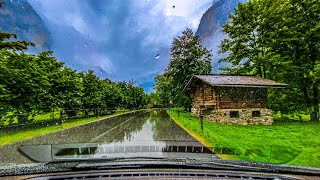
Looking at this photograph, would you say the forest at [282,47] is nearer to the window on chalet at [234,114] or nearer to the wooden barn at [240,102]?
the wooden barn at [240,102]

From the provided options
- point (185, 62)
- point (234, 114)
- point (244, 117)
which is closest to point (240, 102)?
point (234, 114)

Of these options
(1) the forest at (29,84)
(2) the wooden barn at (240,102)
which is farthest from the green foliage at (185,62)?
(1) the forest at (29,84)

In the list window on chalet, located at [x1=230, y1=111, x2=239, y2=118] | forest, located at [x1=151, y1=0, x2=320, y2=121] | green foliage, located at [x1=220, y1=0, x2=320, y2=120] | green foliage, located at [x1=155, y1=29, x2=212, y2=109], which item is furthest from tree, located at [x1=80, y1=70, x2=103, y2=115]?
green foliage, located at [x1=220, y1=0, x2=320, y2=120]

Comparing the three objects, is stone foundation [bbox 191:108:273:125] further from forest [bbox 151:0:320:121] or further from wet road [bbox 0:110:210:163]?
wet road [bbox 0:110:210:163]

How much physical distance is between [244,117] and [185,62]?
55.8 feet

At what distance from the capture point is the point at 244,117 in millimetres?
26312

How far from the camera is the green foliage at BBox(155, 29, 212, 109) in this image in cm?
4100

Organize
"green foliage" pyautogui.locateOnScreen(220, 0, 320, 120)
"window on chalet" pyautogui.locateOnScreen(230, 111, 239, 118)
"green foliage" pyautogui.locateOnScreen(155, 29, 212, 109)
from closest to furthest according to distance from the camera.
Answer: "window on chalet" pyautogui.locateOnScreen(230, 111, 239, 118) → "green foliage" pyautogui.locateOnScreen(220, 0, 320, 120) → "green foliage" pyautogui.locateOnScreen(155, 29, 212, 109)

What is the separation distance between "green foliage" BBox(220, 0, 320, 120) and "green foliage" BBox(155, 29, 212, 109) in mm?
8420

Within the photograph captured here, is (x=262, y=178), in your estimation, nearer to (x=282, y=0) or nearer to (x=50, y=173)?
(x=50, y=173)

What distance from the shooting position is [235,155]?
8.00m

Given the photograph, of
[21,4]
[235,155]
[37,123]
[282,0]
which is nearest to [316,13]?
[282,0]

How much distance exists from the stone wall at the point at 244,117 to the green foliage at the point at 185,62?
14803 millimetres

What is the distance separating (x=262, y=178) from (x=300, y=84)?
30.4 m
